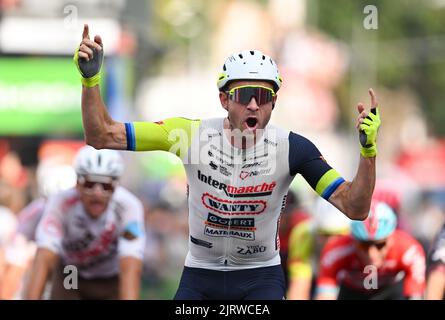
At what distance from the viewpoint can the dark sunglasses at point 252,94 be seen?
720cm

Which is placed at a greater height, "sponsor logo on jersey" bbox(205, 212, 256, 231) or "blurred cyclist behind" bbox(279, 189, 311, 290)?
"blurred cyclist behind" bbox(279, 189, 311, 290)

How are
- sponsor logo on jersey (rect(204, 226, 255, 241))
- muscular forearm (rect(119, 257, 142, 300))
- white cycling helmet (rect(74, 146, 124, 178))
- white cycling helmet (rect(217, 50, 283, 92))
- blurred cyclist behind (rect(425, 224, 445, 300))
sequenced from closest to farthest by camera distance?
white cycling helmet (rect(217, 50, 283, 92)), sponsor logo on jersey (rect(204, 226, 255, 241)), blurred cyclist behind (rect(425, 224, 445, 300)), muscular forearm (rect(119, 257, 142, 300)), white cycling helmet (rect(74, 146, 124, 178))

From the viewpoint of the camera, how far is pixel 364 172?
6906 mm

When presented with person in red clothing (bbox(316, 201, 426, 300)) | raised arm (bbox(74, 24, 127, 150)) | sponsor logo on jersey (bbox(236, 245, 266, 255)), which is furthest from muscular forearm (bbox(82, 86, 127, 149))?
person in red clothing (bbox(316, 201, 426, 300))

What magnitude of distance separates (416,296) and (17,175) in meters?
13.0

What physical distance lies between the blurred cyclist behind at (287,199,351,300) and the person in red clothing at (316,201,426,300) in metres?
0.73

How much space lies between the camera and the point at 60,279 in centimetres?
1041

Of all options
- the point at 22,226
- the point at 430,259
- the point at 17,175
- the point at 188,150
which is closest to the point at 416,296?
the point at 430,259

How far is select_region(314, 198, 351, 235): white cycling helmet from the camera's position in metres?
11.5

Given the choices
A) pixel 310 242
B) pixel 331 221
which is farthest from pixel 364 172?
pixel 310 242

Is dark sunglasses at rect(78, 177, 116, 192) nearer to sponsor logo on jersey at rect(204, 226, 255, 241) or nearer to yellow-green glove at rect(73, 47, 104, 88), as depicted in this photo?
sponsor logo on jersey at rect(204, 226, 255, 241)

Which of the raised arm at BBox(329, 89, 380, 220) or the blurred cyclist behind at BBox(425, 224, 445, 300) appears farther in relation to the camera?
the blurred cyclist behind at BBox(425, 224, 445, 300)

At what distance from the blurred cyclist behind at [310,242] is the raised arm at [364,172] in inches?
164

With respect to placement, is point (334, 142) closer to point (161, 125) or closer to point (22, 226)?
point (22, 226)
